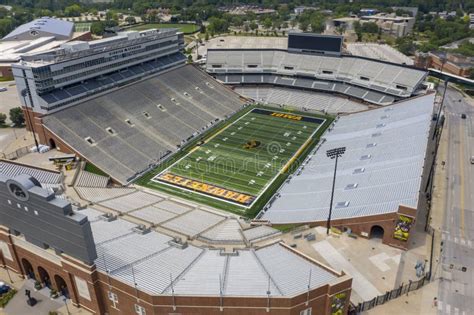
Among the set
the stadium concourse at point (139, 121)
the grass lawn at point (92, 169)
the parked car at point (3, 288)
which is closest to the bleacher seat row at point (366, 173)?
the stadium concourse at point (139, 121)

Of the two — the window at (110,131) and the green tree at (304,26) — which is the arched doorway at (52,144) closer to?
the window at (110,131)

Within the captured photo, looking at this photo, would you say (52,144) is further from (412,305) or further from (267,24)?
(267,24)

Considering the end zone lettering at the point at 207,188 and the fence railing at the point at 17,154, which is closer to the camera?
the end zone lettering at the point at 207,188

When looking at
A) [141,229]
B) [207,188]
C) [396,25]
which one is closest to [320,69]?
[207,188]

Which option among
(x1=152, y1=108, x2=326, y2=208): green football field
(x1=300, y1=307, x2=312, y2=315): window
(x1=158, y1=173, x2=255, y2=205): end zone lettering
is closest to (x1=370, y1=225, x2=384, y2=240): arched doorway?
(x1=300, y1=307, x2=312, y2=315): window

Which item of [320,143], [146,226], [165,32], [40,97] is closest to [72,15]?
[165,32]

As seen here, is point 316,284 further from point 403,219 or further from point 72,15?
point 72,15

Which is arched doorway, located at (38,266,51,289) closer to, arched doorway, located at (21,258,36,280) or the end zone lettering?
arched doorway, located at (21,258,36,280)
